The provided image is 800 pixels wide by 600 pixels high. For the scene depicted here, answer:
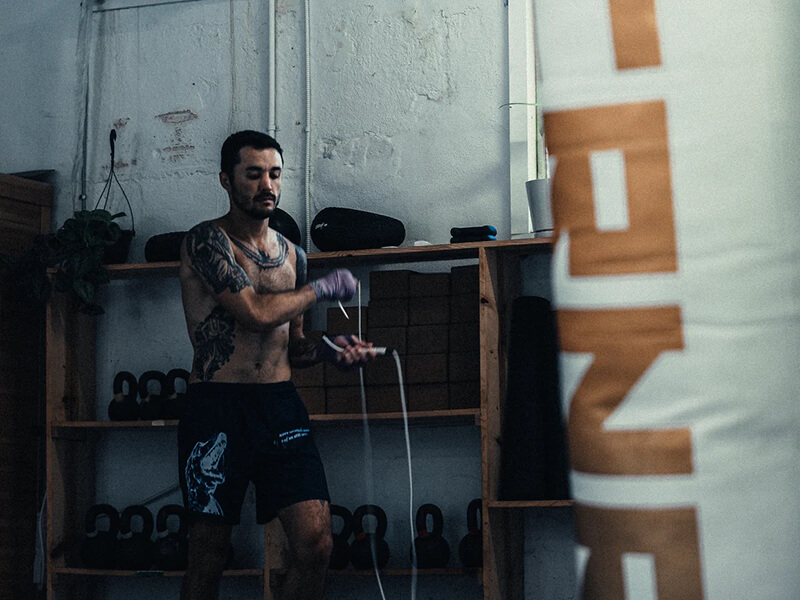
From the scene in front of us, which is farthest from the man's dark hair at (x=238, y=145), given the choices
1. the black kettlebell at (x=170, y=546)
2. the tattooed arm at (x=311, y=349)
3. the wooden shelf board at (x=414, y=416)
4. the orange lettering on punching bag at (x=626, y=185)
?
the orange lettering on punching bag at (x=626, y=185)

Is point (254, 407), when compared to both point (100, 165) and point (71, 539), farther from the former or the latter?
point (100, 165)

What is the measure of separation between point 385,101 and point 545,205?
2.92ft

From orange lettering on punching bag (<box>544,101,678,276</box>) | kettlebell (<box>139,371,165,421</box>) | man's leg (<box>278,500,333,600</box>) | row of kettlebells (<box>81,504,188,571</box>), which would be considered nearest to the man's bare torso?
man's leg (<box>278,500,333,600</box>)

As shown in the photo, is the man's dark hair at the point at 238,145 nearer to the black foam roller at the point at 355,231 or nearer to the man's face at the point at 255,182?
the man's face at the point at 255,182

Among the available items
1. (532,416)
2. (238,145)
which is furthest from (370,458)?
(238,145)

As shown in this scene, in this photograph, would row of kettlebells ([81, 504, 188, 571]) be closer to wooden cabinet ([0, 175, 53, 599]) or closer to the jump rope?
wooden cabinet ([0, 175, 53, 599])

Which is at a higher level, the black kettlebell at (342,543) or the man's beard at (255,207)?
the man's beard at (255,207)

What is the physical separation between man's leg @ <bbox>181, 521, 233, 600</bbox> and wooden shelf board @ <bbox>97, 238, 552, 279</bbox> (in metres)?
1.17

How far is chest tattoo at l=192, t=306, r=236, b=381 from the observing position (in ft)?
9.21

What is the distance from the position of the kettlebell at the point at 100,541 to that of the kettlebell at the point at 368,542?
896 millimetres

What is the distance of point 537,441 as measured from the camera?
134 inches

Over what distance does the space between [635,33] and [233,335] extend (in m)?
2.21

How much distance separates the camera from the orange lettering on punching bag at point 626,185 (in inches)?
27.4

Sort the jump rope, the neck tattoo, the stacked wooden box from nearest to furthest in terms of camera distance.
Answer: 1. the neck tattoo
2. the jump rope
3. the stacked wooden box
